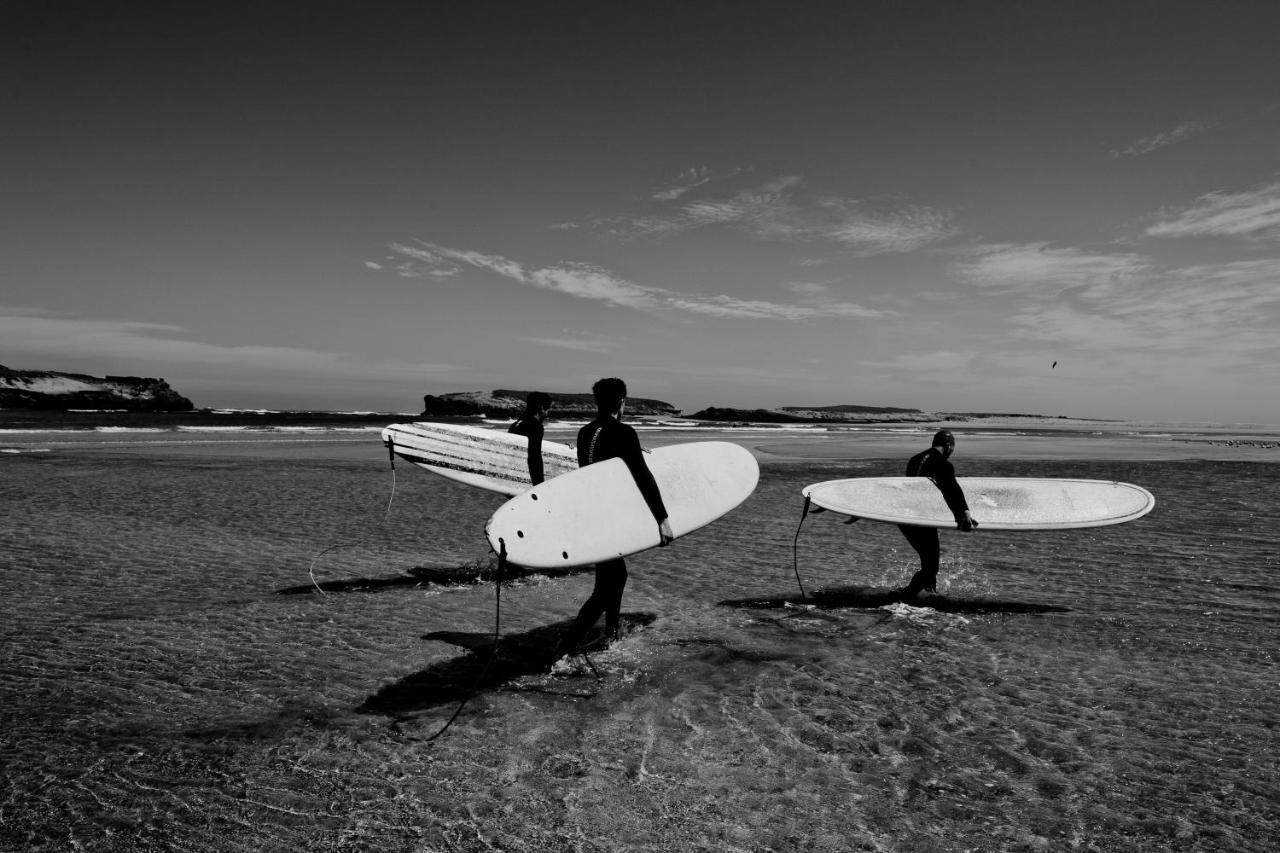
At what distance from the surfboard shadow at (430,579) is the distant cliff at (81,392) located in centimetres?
10383

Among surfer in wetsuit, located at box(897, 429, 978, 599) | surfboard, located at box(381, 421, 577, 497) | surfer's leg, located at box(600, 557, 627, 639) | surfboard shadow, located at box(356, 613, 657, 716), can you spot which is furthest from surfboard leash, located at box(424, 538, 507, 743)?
surfboard, located at box(381, 421, 577, 497)

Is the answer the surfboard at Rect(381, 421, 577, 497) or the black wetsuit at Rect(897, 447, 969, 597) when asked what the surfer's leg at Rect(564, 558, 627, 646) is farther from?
the surfboard at Rect(381, 421, 577, 497)

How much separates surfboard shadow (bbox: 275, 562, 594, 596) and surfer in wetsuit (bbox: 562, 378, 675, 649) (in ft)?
6.92

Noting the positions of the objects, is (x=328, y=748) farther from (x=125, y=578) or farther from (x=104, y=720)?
(x=125, y=578)

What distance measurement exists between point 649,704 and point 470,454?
620 cm

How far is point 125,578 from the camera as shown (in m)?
7.48

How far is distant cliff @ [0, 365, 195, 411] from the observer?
89619mm

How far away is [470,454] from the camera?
9.92 m

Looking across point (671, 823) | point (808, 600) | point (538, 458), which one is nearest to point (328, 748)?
point (671, 823)

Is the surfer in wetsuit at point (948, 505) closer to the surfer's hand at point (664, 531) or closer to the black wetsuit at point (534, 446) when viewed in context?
the surfer's hand at point (664, 531)

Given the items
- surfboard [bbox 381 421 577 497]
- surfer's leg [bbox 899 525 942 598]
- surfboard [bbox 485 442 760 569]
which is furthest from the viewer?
surfboard [bbox 381 421 577 497]

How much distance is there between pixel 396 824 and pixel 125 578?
6258 millimetres

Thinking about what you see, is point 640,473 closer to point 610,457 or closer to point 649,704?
point 610,457

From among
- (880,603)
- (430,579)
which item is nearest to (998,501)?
(880,603)
